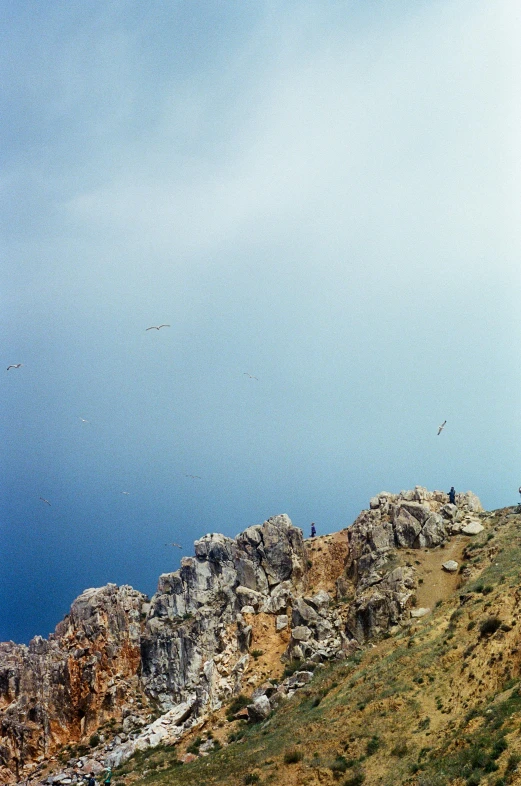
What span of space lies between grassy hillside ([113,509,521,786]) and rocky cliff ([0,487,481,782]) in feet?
14.6

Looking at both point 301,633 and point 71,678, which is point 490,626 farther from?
point 71,678

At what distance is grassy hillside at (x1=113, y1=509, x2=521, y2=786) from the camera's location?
965 inches

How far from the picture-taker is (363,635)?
49.4 metres

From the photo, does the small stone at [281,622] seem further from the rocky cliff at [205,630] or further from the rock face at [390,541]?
the rock face at [390,541]

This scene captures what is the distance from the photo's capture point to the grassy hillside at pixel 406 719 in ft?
80.4

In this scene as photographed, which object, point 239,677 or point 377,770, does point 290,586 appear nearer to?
point 239,677

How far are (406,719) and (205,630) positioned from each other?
3209 centimetres

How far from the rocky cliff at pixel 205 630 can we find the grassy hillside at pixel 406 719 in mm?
4446

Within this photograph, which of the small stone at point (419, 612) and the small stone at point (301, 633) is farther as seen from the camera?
the small stone at point (301, 633)

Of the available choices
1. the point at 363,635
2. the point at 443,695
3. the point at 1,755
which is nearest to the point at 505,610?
the point at 443,695

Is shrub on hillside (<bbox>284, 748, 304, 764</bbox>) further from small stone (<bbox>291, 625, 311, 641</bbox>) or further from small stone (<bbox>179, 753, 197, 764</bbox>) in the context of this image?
small stone (<bbox>291, 625, 311, 641</bbox>)

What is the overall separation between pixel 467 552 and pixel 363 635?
475 inches

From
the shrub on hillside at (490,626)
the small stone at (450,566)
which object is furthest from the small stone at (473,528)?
the shrub on hillside at (490,626)

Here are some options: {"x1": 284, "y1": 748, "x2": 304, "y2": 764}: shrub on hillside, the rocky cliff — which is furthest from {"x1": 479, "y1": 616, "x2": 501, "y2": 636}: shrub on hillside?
the rocky cliff
